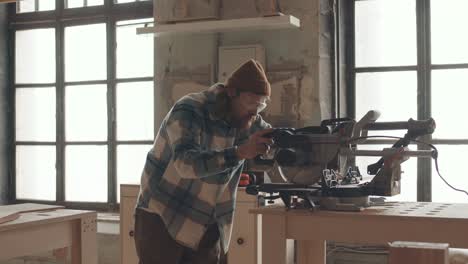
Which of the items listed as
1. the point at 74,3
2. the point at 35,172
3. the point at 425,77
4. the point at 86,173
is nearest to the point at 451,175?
the point at 425,77

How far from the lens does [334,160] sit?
215cm

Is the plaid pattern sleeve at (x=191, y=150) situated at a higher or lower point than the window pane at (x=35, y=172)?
higher

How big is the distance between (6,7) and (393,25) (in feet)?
10.0

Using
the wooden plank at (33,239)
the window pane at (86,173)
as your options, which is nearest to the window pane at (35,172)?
the window pane at (86,173)

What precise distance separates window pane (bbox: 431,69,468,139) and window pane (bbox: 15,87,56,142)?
2.91 metres

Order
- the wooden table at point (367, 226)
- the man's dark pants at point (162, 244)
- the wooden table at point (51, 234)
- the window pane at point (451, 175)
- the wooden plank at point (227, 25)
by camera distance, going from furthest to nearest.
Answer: the window pane at point (451, 175) → the wooden plank at point (227, 25) → the wooden table at point (51, 234) → the man's dark pants at point (162, 244) → the wooden table at point (367, 226)

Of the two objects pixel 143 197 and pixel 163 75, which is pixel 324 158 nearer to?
pixel 143 197

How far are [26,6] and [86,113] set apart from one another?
3.36 ft

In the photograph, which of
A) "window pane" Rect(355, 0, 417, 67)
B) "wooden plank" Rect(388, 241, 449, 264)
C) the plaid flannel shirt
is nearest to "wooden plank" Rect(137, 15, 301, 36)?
"window pane" Rect(355, 0, 417, 67)

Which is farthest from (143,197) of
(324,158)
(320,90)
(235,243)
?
(320,90)

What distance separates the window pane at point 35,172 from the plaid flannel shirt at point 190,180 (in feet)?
9.28

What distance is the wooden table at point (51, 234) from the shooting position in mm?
2496

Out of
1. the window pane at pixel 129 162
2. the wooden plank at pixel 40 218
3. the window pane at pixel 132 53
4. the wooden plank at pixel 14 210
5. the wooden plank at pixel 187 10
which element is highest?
the wooden plank at pixel 187 10

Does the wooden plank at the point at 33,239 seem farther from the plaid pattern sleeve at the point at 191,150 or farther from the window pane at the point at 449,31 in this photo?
the window pane at the point at 449,31
